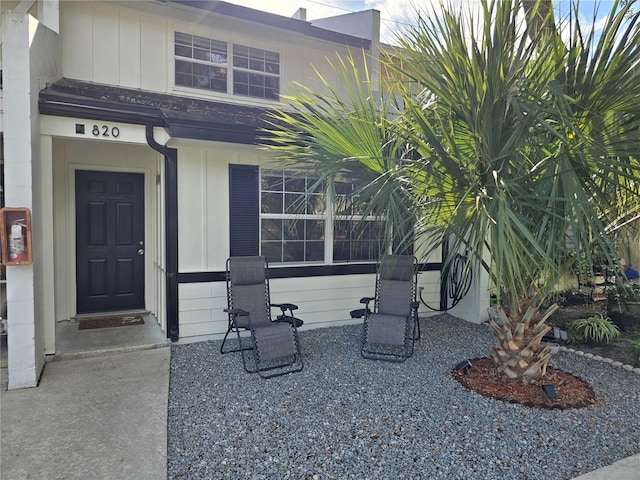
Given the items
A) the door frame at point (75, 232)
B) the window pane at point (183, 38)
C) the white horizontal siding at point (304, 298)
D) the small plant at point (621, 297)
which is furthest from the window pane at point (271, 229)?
the small plant at point (621, 297)

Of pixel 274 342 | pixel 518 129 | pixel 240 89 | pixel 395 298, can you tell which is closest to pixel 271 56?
pixel 240 89

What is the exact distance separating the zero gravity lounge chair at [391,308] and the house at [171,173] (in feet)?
3.18

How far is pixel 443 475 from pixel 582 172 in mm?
2309

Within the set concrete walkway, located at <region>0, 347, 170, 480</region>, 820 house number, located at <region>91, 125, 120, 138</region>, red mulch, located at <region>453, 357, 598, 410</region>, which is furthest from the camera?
820 house number, located at <region>91, 125, 120, 138</region>

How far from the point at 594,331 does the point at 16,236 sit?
6933 millimetres

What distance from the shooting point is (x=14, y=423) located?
3.16m

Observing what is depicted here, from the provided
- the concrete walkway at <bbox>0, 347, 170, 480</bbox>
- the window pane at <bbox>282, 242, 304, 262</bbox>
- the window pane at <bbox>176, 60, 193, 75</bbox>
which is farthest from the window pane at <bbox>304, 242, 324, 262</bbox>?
the window pane at <bbox>176, 60, 193, 75</bbox>

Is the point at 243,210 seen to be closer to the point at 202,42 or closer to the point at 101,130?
the point at 101,130

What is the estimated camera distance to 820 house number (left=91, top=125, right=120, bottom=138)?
443 centimetres

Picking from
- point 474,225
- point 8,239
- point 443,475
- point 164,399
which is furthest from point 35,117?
point 443,475

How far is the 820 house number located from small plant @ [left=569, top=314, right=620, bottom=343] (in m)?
6.43

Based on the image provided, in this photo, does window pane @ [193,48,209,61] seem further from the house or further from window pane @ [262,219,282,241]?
window pane @ [262,219,282,241]

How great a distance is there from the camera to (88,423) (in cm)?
318

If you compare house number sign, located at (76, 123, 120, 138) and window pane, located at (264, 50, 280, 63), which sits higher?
window pane, located at (264, 50, 280, 63)
